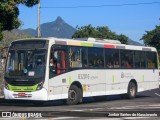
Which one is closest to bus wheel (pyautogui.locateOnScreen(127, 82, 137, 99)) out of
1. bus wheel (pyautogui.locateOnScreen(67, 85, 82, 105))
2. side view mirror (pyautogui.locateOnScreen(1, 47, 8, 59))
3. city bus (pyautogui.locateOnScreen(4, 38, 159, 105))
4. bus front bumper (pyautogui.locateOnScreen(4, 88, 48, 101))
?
city bus (pyautogui.locateOnScreen(4, 38, 159, 105))

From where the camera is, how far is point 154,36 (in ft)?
273

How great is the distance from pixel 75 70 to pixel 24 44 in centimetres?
258

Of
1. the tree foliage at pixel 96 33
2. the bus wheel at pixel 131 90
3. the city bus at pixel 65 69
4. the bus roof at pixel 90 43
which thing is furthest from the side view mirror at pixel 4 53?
the tree foliage at pixel 96 33

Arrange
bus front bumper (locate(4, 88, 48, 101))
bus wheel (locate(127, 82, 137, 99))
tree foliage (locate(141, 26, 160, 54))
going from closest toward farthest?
bus front bumper (locate(4, 88, 48, 101)) < bus wheel (locate(127, 82, 137, 99)) < tree foliage (locate(141, 26, 160, 54))

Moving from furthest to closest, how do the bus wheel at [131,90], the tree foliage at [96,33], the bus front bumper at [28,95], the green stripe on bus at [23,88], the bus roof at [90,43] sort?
the tree foliage at [96,33] → the bus wheel at [131,90] → the bus roof at [90,43] → the green stripe on bus at [23,88] → the bus front bumper at [28,95]

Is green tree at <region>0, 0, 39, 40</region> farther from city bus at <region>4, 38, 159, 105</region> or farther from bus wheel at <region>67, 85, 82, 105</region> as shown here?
bus wheel at <region>67, 85, 82, 105</region>

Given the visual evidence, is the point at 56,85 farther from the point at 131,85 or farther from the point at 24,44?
the point at 131,85

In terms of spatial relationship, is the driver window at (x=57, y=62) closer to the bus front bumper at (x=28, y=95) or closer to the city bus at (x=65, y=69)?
the city bus at (x=65, y=69)

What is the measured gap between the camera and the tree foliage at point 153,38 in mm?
82338

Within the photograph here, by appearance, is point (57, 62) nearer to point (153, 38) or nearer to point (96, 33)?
point (96, 33)

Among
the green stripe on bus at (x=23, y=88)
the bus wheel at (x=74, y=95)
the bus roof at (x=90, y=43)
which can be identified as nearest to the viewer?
the green stripe on bus at (x=23, y=88)

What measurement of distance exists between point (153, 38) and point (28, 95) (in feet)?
213

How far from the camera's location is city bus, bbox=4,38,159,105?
794 inches

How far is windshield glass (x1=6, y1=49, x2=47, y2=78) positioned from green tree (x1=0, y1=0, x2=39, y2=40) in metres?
1.79
